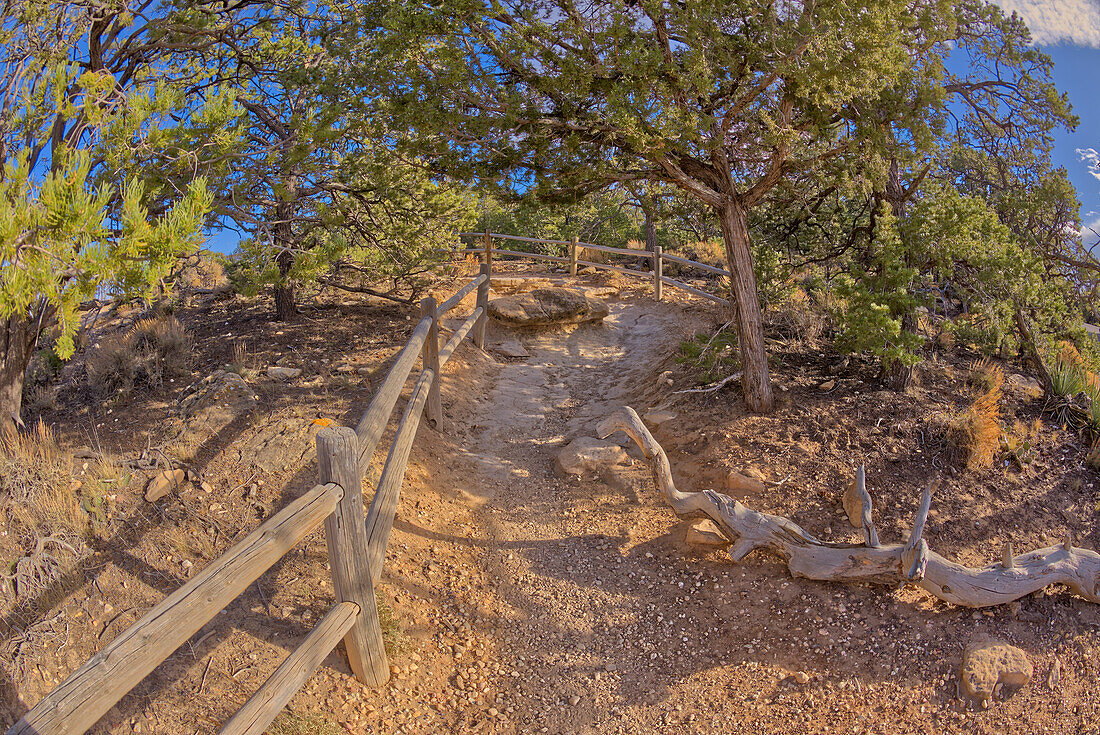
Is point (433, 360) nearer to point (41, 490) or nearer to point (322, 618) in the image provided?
point (41, 490)

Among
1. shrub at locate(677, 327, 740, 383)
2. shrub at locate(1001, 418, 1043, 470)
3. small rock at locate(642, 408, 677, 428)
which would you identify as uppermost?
shrub at locate(677, 327, 740, 383)

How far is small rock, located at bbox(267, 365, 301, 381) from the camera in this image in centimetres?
757

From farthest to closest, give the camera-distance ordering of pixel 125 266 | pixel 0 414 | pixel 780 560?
1. pixel 0 414
2. pixel 780 560
3. pixel 125 266

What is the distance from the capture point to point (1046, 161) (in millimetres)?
7316

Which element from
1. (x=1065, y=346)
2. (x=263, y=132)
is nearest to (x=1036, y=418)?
(x=1065, y=346)

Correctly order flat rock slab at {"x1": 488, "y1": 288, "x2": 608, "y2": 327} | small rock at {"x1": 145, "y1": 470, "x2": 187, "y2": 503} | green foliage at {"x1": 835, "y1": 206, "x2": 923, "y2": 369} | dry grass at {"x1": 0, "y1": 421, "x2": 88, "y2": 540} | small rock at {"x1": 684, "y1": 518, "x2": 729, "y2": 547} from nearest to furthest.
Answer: dry grass at {"x1": 0, "y1": 421, "x2": 88, "y2": 540}
small rock at {"x1": 145, "y1": 470, "x2": 187, "y2": 503}
small rock at {"x1": 684, "y1": 518, "x2": 729, "y2": 547}
green foliage at {"x1": 835, "y1": 206, "x2": 923, "y2": 369}
flat rock slab at {"x1": 488, "y1": 288, "x2": 608, "y2": 327}

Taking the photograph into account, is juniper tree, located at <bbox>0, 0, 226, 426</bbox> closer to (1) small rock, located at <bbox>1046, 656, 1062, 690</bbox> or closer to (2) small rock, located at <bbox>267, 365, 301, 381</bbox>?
(2) small rock, located at <bbox>267, 365, 301, 381</bbox>

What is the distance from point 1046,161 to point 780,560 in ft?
17.7

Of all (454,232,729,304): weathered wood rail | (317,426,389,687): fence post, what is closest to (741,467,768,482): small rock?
(317,426,389,687): fence post

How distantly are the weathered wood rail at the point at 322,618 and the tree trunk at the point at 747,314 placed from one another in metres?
3.53

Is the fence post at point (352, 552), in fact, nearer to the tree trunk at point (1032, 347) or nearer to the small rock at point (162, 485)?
the small rock at point (162, 485)

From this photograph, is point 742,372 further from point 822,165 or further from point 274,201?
point 274,201

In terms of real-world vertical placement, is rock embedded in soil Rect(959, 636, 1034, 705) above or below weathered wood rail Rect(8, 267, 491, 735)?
below

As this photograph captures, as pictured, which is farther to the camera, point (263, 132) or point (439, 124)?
point (263, 132)
